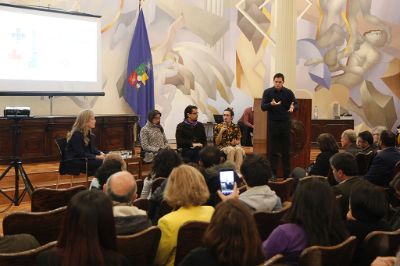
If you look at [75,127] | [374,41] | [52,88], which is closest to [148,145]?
[75,127]

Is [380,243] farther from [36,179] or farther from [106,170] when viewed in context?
[36,179]

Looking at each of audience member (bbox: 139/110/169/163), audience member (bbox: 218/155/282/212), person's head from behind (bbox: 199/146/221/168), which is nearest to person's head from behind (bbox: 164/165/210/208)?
audience member (bbox: 218/155/282/212)

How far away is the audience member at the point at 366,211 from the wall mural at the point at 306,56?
328 inches

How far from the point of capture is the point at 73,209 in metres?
1.98

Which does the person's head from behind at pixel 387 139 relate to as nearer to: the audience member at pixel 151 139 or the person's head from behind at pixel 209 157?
the person's head from behind at pixel 209 157

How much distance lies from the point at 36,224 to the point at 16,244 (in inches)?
26.3

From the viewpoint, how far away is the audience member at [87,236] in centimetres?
189

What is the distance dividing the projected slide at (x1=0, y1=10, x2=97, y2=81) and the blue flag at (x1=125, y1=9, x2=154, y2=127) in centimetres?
92

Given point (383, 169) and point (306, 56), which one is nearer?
point (383, 169)

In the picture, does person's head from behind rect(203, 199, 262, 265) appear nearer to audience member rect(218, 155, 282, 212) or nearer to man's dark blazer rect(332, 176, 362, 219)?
audience member rect(218, 155, 282, 212)

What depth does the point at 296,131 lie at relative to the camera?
774cm

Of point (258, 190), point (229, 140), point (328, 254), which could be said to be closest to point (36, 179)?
point (229, 140)

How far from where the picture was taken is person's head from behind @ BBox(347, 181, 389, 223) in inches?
110

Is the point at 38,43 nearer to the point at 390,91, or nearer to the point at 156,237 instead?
the point at 156,237
